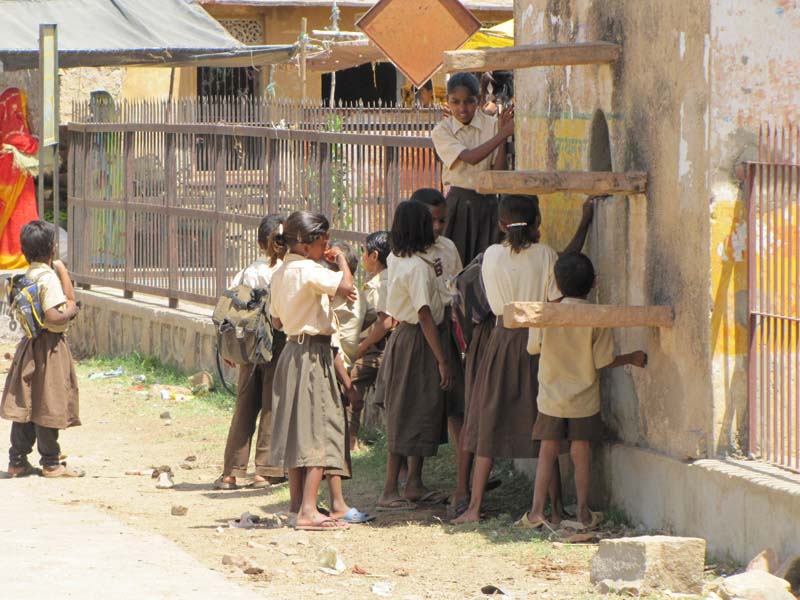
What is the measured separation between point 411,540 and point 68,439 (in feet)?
13.1

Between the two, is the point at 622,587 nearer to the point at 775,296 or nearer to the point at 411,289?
the point at 775,296

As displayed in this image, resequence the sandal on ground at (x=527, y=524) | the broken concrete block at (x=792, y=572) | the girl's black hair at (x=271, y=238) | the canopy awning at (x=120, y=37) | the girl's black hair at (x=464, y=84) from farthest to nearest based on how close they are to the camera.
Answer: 1. the canopy awning at (x=120, y=37)
2. the girl's black hair at (x=271, y=238)
3. the girl's black hair at (x=464, y=84)
4. the sandal on ground at (x=527, y=524)
5. the broken concrete block at (x=792, y=572)

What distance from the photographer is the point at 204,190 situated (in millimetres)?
11734

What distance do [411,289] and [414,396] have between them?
601 millimetres

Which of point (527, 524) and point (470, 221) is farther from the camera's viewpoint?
point (470, 221)

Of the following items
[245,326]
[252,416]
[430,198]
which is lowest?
[252,416]

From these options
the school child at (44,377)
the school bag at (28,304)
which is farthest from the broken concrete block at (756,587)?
the school bag at (28,304)

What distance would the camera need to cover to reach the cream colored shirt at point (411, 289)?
276 inches

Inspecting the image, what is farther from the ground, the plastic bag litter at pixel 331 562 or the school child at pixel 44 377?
the school child at pixel 44 377

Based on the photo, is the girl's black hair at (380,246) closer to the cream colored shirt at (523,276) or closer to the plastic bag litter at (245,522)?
the cream colored shirt at (523,276)

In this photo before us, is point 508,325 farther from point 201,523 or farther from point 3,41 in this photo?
point 3,41

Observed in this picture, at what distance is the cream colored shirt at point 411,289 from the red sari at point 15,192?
29.4 feet

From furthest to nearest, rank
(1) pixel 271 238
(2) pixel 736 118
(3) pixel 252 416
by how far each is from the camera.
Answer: (3) pixel 252 416 < (1) pixel 271 238 < (2) pixel 736 118

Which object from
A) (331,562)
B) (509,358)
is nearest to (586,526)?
(509,358)
